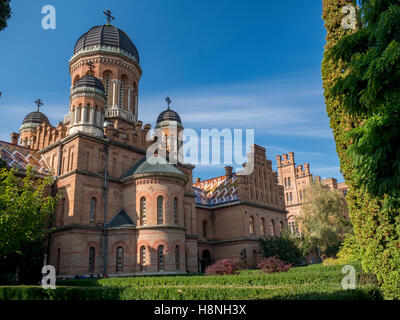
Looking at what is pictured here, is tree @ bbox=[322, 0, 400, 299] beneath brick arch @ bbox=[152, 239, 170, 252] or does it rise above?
above

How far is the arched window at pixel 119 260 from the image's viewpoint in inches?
1060

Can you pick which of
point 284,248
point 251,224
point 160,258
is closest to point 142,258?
point 160,258

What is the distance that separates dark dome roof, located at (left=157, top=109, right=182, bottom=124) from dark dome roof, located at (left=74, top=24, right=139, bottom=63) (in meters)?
7.63

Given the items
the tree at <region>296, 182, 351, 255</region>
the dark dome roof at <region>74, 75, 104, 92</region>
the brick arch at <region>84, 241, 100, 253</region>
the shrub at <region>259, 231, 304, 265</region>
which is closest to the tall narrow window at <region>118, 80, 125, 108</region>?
the dark dome roof at <region>74, 75, 104, 92</region>

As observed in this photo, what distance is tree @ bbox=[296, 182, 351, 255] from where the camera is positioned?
39562 mm

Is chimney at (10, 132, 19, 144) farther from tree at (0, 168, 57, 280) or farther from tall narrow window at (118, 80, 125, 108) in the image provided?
tree at (0, 168, 57, 280)

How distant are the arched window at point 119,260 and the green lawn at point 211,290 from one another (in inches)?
223

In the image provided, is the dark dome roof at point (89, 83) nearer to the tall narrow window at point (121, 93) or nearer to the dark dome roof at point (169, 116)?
the tall narrow window at point (121, 93)

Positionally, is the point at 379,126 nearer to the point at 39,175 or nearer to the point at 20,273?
the point at 20,273

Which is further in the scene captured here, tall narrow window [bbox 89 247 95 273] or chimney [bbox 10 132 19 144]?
chimney [bbox 10 132 19 144]

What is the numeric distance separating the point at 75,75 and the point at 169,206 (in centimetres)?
2066

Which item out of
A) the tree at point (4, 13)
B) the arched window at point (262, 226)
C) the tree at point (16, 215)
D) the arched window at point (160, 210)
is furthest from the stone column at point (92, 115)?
the arched window at point (262, 226)

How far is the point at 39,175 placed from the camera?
2873cm
